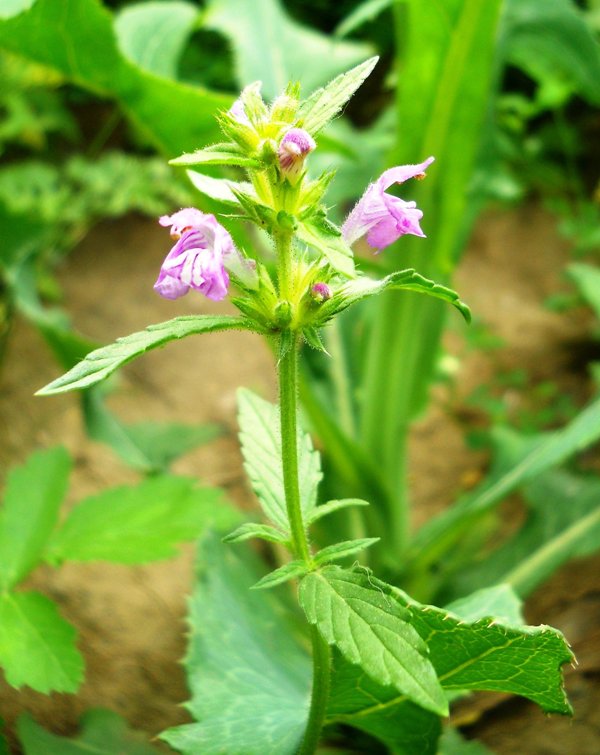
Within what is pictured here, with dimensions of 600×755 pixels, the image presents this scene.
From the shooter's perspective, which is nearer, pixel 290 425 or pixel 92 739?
pixel 290 425

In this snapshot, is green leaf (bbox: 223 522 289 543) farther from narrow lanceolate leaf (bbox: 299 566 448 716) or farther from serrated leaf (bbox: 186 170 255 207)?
serrated leaf (bbox: 186 170 255 207)

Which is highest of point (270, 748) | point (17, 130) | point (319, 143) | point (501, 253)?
point (17, 130)

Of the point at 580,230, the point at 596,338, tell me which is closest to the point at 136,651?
the point at 596,338

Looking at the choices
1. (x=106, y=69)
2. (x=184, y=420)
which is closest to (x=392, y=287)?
(x=106, y=69)

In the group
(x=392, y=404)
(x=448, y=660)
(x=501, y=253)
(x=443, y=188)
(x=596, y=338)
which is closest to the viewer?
(x=448, y=660)

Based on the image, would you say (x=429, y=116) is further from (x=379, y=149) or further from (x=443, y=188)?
(x=379, y=149)

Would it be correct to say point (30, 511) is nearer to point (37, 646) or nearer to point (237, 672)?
point (37, 646)
